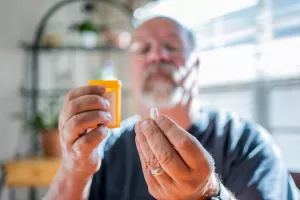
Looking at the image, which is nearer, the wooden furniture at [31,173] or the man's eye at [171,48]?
the man's eye at [171,48]

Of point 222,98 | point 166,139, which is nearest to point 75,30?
point 222,98

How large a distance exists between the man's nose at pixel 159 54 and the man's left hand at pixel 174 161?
1.69ft

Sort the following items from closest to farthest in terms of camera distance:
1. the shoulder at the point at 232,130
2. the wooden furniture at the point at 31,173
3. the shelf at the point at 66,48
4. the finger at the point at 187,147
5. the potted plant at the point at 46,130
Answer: the finger at the point at 187,147
the shoulder at the point at 232,130
the wooden furniture at the point at 31,173
the potted plant at the point at 46,130
the shelf at the point at 66,48

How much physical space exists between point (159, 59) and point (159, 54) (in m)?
0.02

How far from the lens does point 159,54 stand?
109 centimetres

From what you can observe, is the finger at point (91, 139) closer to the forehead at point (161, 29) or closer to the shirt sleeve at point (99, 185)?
the shirt sleeve at point (99, 185)

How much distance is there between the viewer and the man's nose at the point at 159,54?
1086 mm

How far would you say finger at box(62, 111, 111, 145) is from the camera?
72 cm

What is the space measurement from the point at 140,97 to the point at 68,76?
1.53 m

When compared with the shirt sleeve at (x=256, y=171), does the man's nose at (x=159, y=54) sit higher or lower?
higher

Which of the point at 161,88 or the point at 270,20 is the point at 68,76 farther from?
the point at 161,88

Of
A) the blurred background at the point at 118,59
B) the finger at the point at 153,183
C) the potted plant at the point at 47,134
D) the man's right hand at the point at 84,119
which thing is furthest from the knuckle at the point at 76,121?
the potted plant at the point at 47,134

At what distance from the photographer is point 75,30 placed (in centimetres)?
259

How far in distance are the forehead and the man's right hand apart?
0.42 meters
